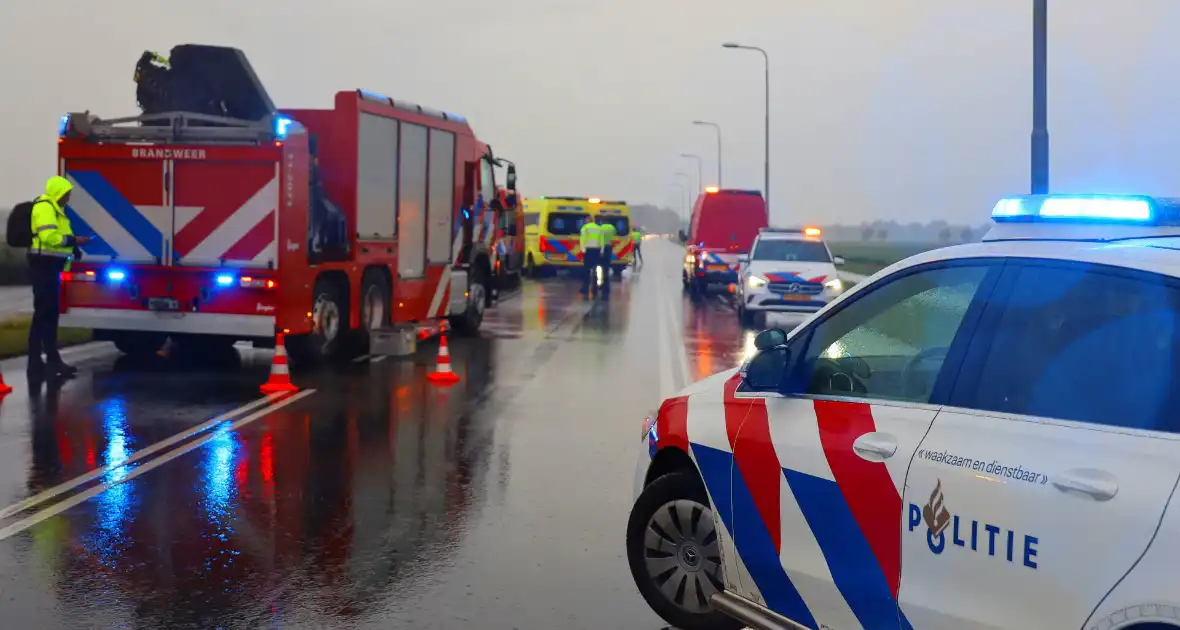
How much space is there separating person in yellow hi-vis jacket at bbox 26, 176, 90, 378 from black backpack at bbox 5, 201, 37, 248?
9 centimetres

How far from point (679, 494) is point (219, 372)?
33.5ft

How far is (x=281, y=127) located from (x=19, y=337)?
20.5 ft

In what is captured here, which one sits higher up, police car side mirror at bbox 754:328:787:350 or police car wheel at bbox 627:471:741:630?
police car side mirror at bbox 754:328:787:350

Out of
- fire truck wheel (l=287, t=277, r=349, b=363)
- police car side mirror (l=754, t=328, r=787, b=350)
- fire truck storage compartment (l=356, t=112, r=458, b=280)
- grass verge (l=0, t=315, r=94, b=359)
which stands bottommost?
grass verge (l=0, t=315, r=94, b=359)

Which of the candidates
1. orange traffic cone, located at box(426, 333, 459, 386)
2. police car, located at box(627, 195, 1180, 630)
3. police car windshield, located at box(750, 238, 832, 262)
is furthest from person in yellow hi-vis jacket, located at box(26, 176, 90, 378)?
police car windshield, located at box(750, 238, 832, 262)

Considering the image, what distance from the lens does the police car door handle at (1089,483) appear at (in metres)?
3.38

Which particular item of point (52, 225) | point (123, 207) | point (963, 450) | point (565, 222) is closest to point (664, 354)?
point (123, 207)

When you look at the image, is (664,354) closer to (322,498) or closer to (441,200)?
(441,200)

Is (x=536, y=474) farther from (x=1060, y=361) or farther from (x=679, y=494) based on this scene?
(x=1060, y=361)

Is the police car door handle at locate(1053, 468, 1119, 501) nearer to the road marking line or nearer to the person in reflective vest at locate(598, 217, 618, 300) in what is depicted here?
the road marking line

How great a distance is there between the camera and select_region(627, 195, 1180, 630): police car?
3445 millimetres

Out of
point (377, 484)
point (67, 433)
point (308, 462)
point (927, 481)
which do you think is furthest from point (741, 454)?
point (67, 433)

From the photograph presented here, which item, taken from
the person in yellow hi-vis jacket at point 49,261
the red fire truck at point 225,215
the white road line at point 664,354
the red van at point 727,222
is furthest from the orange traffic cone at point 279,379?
the red van at point 727,222

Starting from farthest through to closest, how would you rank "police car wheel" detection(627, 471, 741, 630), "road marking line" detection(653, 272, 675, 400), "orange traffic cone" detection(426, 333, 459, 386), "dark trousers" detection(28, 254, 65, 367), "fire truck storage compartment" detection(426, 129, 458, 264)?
1. "fire truck storage compartment" detection(426, 129, 458, 264)
2. "orange traffic cone" detection(426, 333, 459, 386)
3. "road marking line" detection(653, 272, 675, 400)
4. "dark trousers" detection(28, 254, 65, 367)
5. "police car wheel" detection(627, 471, 741, 630)
